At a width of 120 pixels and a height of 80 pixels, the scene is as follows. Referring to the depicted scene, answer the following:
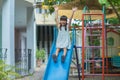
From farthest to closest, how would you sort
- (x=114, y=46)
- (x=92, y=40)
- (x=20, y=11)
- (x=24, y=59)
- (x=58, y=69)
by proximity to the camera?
(x=20, y=11), (x=114, y=46), (x=24, y=59), (x=92, y=40), (x=58, y=69)

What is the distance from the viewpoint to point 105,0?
1129 centimetres

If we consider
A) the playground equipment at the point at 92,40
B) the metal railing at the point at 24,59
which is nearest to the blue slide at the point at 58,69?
the playground equipment at the point at 92,40

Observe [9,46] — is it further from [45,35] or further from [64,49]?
[45,35]

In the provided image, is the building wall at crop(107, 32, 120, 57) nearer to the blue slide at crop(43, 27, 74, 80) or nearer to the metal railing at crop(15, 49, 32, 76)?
the metal railing at crop(15, 49, 32, 76)

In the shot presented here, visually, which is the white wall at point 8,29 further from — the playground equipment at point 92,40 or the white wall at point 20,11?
the playground equipment at point 92,40

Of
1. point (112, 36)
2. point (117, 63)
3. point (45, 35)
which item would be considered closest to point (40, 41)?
point (45, 35)

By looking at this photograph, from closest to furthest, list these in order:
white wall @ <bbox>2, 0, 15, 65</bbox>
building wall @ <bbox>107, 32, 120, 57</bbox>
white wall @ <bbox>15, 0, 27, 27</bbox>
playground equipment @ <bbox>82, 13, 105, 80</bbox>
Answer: playground equipment @ <bbox>82, 13, 105, 80</bbox>, white wall @ <bbox>2, 0, 15, 65</bbox>, white wall @ <bbox>15, 0, 27, 27</bbox>, building wall @ <bbox>107, 32, 120, 57</bbox>

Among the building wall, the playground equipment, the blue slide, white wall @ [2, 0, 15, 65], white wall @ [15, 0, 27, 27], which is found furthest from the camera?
the building wall

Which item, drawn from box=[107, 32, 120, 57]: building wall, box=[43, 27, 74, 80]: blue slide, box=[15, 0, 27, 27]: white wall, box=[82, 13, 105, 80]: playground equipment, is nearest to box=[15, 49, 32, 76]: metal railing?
box=[15, 0, 27, 27]: white wall

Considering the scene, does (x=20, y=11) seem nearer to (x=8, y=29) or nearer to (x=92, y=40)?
(x=8, y=29)

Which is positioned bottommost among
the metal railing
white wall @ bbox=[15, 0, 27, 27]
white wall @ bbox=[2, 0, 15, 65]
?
the metal railing

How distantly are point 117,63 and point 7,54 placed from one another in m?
5.50

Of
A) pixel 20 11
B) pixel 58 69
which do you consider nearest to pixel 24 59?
pixel 20 11

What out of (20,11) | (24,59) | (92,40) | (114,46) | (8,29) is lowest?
(24,59)
